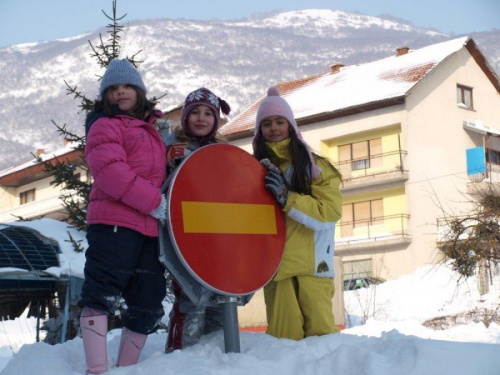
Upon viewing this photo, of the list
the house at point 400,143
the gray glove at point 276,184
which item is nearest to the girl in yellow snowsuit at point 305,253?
the gray glove at point 276,184

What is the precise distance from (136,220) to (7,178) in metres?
41.8

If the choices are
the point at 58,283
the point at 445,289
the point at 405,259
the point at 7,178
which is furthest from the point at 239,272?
the point at 7,178

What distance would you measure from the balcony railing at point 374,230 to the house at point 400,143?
0.04 meters

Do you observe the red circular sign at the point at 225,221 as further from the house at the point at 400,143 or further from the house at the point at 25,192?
the house at the point at 25,192

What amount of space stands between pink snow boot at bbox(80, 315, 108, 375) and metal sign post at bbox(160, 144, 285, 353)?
0.42 metres

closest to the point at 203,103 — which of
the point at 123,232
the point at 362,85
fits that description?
the point at 123,232

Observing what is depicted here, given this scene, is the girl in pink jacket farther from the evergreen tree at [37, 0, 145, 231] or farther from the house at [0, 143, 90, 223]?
the house at [0, 143, 90, 223]

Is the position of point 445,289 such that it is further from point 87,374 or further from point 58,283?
point 87,374

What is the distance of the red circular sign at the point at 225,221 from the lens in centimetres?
392

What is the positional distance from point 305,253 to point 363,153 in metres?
26.9

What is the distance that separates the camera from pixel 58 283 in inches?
354

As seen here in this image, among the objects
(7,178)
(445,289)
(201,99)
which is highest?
(7,178)

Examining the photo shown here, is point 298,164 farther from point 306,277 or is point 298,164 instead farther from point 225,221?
point 225,221

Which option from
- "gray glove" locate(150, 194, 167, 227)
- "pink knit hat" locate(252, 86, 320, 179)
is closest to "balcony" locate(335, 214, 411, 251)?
"pink knit hat" locate(252, 86, 320, 179)
